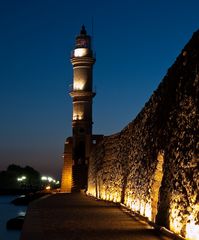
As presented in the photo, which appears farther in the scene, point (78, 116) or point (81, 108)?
point (78, 116)

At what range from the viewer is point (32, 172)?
10762cm

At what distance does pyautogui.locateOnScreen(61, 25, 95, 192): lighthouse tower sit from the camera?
141 ft

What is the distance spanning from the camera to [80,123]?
4428cm

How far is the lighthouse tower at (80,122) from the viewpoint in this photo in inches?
1688

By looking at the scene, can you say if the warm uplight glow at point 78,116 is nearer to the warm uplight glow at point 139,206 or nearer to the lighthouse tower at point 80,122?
the lighthouse tower at point 80,122

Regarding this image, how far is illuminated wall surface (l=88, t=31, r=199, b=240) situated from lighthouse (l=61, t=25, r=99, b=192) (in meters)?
26.0

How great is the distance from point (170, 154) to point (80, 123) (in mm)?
34728

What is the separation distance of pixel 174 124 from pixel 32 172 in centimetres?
9973

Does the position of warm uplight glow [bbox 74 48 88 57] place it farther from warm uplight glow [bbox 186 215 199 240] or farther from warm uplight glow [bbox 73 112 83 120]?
warm uplight glow [bbox 186 215 199 240]

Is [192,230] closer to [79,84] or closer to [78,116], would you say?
[78,116]

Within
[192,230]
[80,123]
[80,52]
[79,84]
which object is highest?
[80,52]

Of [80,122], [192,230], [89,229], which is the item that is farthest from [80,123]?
[192,230]

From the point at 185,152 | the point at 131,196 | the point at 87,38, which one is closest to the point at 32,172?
the point at 87,38

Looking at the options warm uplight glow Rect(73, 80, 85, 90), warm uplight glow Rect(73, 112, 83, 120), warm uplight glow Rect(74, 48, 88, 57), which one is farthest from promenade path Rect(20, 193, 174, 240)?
warm uplight glow Rect(74, 48, 88, 57)
